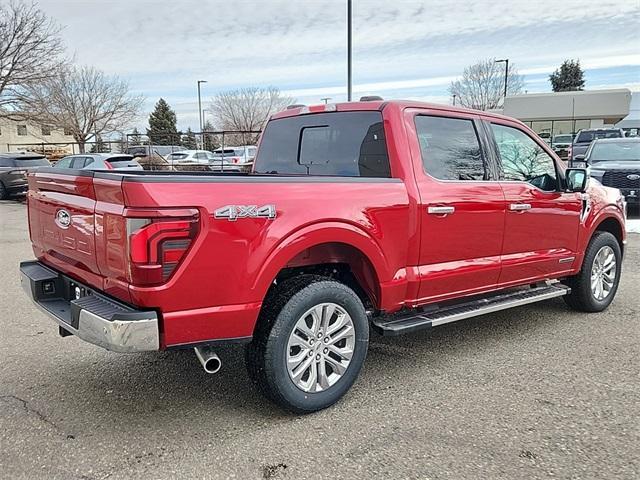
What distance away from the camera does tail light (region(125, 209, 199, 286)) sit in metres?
2.71

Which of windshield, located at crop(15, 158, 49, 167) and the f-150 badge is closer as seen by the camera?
the f-150 badge

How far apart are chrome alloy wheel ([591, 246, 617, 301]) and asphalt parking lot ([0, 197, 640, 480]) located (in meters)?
0.73

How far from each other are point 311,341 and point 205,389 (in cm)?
93

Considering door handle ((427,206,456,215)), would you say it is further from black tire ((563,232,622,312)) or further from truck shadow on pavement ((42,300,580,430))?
black tire ((563,232,622,312))

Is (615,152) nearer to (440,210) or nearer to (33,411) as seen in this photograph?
(440,210)

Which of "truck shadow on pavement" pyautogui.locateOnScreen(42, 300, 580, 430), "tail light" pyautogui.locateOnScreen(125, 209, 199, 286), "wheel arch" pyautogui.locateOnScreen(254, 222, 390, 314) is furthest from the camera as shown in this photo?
"truck shadow on pavement" pyautogui.locateOnScreen(42, 300, 580, 430)

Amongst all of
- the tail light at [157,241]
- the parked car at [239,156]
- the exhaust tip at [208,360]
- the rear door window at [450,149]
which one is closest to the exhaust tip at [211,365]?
the exhaust tip at [208,360]

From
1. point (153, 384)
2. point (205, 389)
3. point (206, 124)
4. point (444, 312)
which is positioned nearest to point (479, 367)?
point (444, 312)

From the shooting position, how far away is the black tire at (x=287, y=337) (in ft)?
10.5

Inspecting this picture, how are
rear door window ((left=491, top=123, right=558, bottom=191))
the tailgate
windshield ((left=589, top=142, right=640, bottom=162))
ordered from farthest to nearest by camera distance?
windshield ((left=589, top=142, right=640, bottom=162)) < rear door window ((left=491, top=123, right=558, bottom=191)) < the tailgate

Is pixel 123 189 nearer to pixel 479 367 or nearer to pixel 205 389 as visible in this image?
pixel 205 389

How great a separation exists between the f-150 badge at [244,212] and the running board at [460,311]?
4.02ft

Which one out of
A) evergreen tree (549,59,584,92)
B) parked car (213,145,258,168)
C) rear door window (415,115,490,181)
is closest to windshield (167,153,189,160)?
parked car (213,145,258,168)

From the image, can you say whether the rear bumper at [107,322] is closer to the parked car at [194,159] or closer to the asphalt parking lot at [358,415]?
the asphalt parking lot at [358,415]
